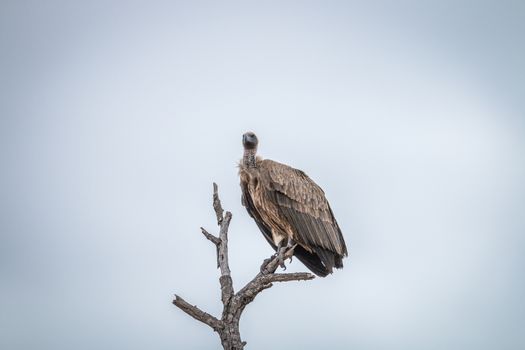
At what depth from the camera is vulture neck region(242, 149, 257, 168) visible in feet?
39.3

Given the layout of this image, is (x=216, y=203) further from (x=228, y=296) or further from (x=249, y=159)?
(x=249, y=159)

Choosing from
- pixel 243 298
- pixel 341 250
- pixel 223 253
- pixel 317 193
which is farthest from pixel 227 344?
pixel 317 193

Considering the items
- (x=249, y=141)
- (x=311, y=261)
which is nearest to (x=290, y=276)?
(x=311, y=261)

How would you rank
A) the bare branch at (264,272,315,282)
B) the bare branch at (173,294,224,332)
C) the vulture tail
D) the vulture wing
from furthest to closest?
the vulture tail < the vulture wing < the bare branch at (264,272,315,282) < the bare branch at (173,294,224,332)

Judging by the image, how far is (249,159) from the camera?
39.4 feet

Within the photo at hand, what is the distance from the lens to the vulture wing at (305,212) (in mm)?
11234

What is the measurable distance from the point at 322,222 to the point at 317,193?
72 centimetres

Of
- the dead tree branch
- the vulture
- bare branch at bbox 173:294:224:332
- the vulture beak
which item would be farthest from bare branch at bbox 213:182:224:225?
the vulture beak

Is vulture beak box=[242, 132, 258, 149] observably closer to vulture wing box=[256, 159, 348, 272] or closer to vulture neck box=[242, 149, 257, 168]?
vulture neck box=[242, 149, 257, 168]

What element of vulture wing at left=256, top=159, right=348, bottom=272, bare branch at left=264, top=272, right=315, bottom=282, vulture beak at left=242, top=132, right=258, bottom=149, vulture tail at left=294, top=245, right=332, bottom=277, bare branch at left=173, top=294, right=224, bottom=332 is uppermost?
vulture beak at left=242, top=132, right=258, bottom=149

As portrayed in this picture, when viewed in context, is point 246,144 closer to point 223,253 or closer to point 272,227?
point 272,227

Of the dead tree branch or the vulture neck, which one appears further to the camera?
the vulture neck

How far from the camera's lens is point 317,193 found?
12.2 metres

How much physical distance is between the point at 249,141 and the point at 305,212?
1748mm
